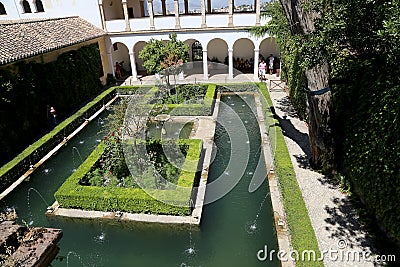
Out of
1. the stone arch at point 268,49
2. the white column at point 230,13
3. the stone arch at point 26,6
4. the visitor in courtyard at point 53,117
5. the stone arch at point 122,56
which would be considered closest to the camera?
the visitor in courtyard at point 53,117

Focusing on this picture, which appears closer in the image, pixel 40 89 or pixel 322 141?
pixel 322 141

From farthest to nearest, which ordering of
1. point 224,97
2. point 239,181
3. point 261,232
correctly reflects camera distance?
1. point 224,97
2. point 239,181
3. point 261,232

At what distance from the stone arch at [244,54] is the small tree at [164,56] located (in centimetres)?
839

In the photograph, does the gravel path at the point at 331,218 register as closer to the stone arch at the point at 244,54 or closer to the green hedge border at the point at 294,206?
the green hedge border at the point at 294,206

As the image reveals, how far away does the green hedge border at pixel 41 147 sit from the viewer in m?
11.5

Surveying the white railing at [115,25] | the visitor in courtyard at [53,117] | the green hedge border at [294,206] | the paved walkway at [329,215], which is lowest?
the paved walkway at [329,215]

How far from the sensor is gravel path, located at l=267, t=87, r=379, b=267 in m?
7.47

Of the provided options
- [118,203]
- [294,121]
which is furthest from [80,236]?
[294,121]

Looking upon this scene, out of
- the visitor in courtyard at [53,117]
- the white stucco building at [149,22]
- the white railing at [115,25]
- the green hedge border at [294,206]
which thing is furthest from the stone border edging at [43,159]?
the green hedge border at [294,206]

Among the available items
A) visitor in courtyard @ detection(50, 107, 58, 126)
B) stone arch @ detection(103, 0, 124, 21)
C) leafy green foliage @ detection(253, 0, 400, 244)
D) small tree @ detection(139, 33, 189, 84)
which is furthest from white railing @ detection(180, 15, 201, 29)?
leafy green foliage @ detection(253, 0, 400, 244)

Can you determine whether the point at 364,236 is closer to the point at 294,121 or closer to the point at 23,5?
the point at 294,121

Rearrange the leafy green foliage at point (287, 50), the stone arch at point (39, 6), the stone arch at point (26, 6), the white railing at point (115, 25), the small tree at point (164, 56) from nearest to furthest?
the leafy green foliage at point (287, 50)
the small tree at point (164, 56)
the white railing at point (115, 25)
the stone arch at point (39, 6)
the stone arch at point (26, 6)

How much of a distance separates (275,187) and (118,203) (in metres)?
5.09

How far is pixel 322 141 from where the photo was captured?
1064 centimetres
